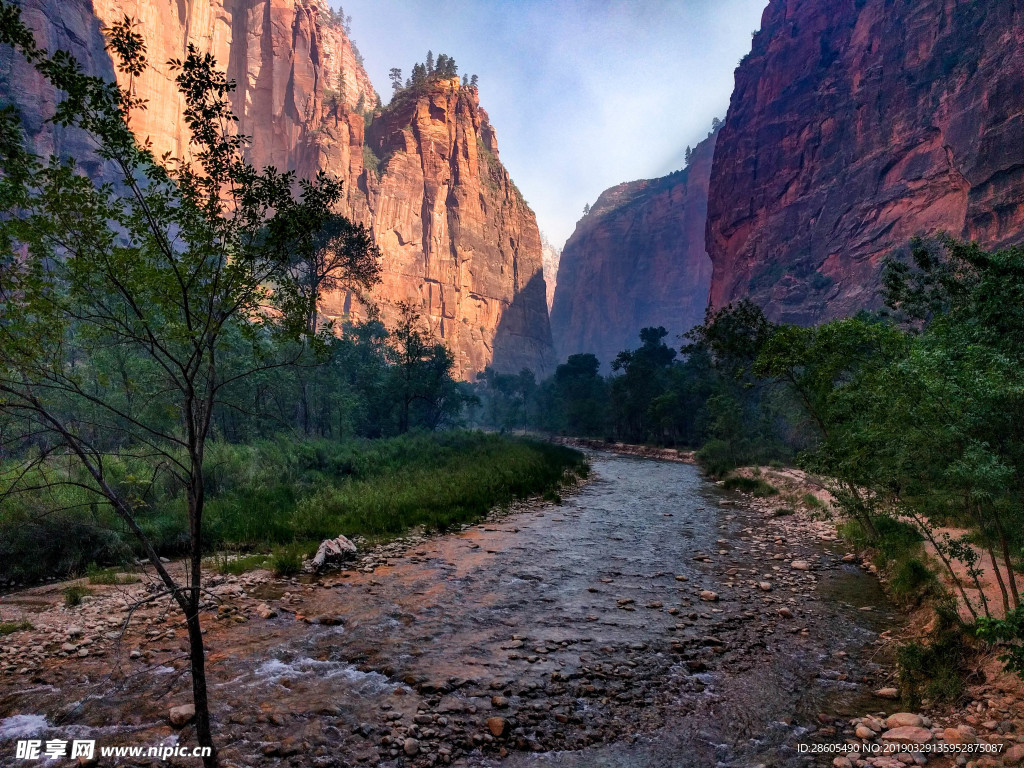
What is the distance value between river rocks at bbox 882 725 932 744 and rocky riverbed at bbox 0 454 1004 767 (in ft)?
1.37

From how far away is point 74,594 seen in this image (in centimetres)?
840

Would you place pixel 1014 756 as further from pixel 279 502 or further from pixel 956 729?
pixel 279 502

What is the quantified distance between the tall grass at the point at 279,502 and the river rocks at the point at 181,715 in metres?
2.40

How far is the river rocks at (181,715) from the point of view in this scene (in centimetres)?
538

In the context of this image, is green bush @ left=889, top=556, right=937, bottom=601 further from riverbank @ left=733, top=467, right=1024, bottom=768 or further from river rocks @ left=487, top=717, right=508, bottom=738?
river rocks @ left=487, top=717, right=508, bottom=738

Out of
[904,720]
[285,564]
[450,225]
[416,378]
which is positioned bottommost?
[904,720]

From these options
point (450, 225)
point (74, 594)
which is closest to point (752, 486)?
point (74, 594)

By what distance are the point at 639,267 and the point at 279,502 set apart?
546 ft

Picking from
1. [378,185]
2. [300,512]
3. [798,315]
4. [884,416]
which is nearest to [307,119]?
[378,185]

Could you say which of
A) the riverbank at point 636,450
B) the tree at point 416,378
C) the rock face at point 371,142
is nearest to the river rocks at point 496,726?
the tree at point 416,378

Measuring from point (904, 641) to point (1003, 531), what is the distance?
8.18ft

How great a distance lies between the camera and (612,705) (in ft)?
19.8

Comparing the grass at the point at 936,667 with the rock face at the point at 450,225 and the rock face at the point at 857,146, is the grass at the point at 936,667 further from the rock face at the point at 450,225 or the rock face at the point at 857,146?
the rock face at the point at 450,225

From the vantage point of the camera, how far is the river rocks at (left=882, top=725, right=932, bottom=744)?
5.02 m
